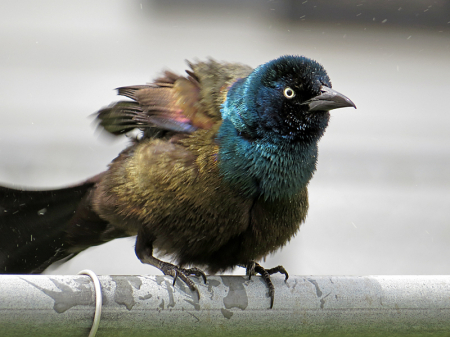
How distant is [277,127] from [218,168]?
1.05ft

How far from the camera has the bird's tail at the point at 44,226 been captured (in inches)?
109

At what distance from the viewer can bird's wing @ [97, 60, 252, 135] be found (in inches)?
98.8

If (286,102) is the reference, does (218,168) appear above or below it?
below

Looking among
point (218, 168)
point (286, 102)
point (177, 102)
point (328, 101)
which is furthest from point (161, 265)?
point (328, 101)

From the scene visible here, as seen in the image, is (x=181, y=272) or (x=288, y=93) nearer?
(x=181, y=272)

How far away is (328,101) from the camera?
7.55 feet

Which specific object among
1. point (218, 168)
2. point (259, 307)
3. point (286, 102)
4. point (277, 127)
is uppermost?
point (286, 102)

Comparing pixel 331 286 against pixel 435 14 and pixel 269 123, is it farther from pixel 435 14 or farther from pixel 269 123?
pixel 435 14

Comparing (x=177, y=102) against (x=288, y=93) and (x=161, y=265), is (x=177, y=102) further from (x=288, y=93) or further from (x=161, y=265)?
(x=161, y=265)

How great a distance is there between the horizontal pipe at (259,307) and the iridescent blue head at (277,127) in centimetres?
56

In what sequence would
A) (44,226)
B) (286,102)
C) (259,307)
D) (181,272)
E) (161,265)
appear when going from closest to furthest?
1. (259,307)
2. (181,272)
3. (286,102)
4. (161,265)
5. (44,226)

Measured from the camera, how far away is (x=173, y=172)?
234 centimetres

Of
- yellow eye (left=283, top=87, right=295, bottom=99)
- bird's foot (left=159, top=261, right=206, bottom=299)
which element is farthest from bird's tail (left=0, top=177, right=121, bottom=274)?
yellow eye (left=283, top=87, right=295, bottom=99)

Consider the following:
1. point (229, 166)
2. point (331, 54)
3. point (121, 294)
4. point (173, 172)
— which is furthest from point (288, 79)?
point (331, 54)
